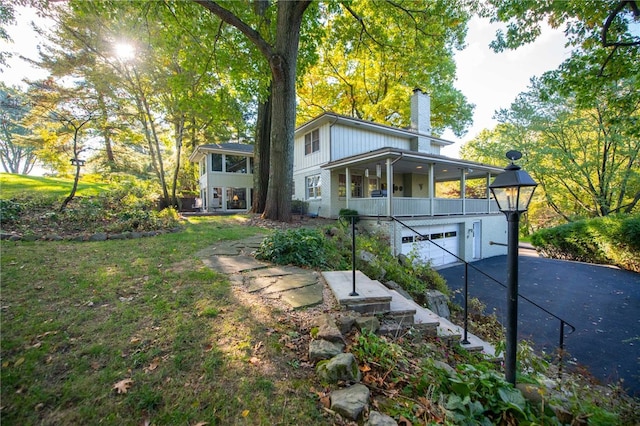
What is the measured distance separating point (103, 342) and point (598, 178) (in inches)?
1066

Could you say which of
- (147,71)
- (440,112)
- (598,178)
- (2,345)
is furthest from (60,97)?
(598,178)

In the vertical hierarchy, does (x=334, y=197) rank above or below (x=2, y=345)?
above

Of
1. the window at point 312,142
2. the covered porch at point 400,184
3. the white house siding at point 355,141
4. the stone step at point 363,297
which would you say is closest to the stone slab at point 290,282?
the stone step at point 363,297

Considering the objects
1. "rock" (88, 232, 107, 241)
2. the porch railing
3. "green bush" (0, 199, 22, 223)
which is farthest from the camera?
the porch railing

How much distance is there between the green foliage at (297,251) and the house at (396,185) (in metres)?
5.48

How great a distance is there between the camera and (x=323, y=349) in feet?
6.99

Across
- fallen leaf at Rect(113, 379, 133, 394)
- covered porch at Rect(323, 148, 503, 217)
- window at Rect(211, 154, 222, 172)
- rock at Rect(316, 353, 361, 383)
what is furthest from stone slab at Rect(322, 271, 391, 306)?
window at Rect(211, 154, 222, 172)

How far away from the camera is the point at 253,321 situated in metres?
2.60

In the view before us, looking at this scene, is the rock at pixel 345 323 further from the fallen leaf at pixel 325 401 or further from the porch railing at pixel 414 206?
the porch railing at pixel 414 206

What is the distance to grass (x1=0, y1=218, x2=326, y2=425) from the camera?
157cm

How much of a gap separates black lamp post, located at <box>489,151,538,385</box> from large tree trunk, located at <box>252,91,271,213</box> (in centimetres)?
1006

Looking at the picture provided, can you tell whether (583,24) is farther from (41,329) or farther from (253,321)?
(41,329)

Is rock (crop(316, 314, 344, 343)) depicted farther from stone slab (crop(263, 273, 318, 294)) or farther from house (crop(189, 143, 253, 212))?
house (crop(189, 143, 253, 212))

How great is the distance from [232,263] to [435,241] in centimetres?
984
